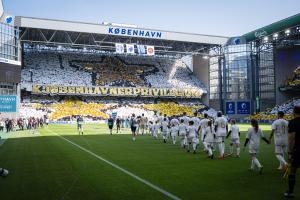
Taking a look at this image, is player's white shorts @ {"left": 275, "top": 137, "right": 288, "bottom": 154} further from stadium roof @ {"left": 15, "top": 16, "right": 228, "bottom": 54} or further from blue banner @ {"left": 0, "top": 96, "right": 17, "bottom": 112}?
stadium roof @ {"left": 15, "top": 16, "right": 228, "bottom": 54}

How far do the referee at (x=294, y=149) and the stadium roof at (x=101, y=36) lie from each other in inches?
2038

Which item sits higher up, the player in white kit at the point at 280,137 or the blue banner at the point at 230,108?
the blue banner at the point at 230,108

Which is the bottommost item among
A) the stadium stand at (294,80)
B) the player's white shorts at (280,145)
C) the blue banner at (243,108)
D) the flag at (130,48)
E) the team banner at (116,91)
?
the player's white shorts at (280,145)

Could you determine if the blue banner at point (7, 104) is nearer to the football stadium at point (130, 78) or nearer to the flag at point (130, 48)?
the football stadium at point (130, 78)

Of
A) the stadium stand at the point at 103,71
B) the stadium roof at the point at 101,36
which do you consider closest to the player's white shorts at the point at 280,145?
the stadium roof at the point at 101,36

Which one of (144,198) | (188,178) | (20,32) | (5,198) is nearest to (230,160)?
(188,178)

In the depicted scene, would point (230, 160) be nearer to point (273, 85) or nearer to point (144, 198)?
point (144, 198)

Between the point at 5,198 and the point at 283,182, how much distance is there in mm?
7617

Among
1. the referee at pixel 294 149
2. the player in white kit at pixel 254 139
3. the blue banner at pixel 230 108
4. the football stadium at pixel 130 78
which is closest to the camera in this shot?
the referee at pixel 294 149

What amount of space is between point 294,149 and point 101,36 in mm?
55985

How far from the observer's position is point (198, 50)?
7206 centimetres

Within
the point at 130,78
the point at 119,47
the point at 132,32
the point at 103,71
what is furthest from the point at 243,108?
the point at 103,71

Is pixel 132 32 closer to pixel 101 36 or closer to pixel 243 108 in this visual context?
pixel 101 36

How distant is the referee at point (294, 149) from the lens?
8.32 m
